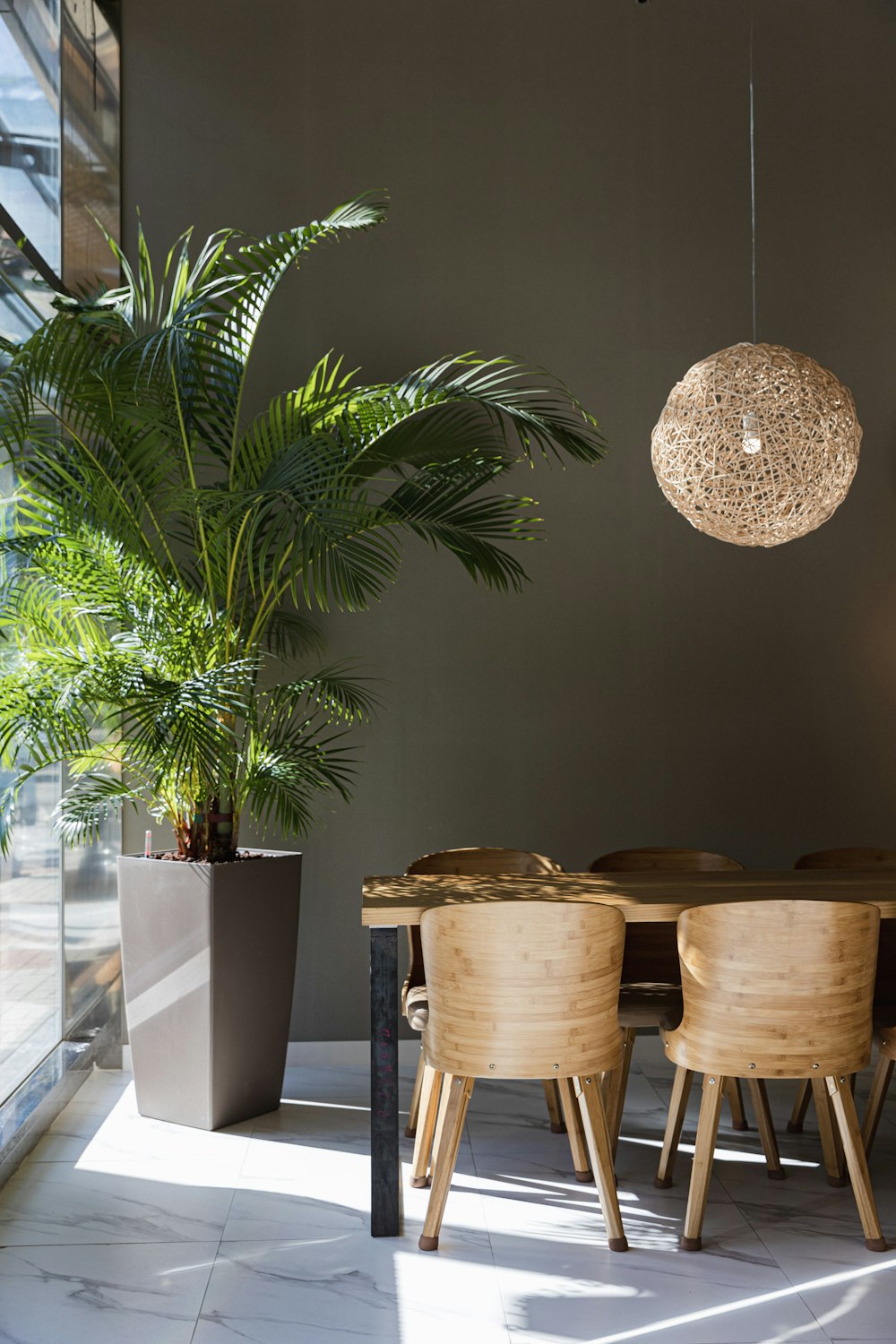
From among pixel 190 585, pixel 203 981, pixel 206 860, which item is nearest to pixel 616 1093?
pixel 203 981

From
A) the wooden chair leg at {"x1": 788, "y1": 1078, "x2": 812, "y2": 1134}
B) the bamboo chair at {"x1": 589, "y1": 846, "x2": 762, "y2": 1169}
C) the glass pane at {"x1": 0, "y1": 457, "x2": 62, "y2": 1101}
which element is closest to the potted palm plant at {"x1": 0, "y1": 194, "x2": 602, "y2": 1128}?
the glass pane at {"x1": 0, "y1": 457, "x2": 62, "y2": 1101}

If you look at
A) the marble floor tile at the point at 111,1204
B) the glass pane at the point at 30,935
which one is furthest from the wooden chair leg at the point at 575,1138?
the glass pane at the point at 30,935

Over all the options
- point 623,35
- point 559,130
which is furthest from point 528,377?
point 623,35

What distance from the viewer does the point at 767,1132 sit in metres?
3.34

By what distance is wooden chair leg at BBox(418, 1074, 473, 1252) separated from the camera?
9.21ft

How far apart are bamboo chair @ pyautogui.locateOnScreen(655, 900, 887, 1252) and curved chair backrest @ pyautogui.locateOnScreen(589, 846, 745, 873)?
1.14m

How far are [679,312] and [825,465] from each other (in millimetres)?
1593

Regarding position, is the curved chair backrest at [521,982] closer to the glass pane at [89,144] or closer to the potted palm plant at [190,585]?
the potted palm plant at [190,585]

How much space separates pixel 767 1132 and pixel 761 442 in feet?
6.20

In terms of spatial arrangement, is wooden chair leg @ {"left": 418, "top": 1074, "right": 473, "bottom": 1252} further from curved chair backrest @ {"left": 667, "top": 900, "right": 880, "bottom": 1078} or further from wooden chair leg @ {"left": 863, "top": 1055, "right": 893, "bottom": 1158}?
wooden chair leg @ {"left": 863, "top": 1055, "right": 893, "bottom": 1158}

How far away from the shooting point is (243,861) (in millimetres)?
3648

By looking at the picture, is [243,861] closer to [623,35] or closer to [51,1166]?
[51,1166]

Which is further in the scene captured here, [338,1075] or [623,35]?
[623,35]

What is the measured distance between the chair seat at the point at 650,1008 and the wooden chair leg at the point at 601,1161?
37cm
